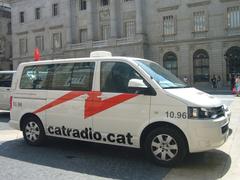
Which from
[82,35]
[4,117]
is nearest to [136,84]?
[4,117]

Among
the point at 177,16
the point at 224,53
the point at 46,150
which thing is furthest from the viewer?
the point at 177,16

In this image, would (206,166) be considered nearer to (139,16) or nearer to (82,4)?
(139,16)

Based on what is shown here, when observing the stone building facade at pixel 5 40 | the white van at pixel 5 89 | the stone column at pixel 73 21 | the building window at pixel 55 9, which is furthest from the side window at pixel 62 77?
the stone building facade at pixel 5 40

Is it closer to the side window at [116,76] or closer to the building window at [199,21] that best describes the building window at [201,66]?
the building window at [199,21]

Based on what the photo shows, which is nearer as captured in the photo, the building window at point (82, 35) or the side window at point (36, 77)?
the side window at point (36, 77)

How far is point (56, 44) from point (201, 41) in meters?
23.7

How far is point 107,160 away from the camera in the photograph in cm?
680

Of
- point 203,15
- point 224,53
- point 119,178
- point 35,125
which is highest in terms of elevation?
point 203,15

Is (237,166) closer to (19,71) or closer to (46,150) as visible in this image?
(46,150)

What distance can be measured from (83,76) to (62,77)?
2.06 feet

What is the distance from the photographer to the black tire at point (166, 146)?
612cm

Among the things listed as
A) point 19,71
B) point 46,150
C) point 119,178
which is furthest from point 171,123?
point 19,71

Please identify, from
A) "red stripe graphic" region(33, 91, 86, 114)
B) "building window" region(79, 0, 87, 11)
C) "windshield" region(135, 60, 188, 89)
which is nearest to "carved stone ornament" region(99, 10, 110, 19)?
"building window" region(79, 0, 87, 11)

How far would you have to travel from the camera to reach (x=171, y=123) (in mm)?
6191
